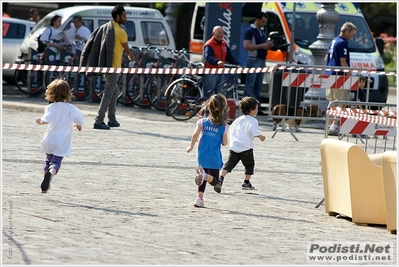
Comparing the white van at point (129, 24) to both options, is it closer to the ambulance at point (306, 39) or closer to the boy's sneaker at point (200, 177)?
the ambulance at point (306, 39)

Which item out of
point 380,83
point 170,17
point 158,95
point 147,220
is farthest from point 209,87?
point 170,17

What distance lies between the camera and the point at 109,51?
47.2ft

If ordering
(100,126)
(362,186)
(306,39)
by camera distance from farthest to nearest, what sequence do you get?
(306,39)
(100,126)
(362,186)

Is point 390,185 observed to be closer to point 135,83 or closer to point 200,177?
point 200,177

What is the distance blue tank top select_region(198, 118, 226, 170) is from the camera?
8.62 m

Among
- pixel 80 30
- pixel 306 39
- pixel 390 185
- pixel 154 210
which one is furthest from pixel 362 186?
pixel 80 30

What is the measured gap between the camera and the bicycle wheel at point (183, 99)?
1641 centimetres

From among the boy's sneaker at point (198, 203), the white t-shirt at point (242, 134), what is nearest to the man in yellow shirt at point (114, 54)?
the white t-shirt at point (242, 134)

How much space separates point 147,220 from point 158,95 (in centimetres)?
1099

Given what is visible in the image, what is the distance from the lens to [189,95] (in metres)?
16.6

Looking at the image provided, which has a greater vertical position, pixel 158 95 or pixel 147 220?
→ pixel 147 220

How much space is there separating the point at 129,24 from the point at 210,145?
14.0 m

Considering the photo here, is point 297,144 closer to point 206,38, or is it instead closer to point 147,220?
point 206,38

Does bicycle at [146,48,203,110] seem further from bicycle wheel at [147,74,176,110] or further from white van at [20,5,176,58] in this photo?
white van at [20,5,176,58]
